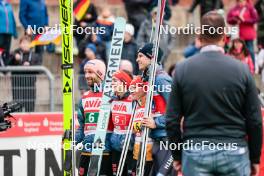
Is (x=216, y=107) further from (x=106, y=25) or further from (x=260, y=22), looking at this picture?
(x=260, y=22)

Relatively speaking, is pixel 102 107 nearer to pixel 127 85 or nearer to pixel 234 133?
pixel 127 85

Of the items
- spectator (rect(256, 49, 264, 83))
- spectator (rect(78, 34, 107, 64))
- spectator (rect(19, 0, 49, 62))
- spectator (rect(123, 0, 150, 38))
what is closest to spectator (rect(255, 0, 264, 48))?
spectator (rect(256, 49, 264, 83))

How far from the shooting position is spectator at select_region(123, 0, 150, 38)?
63.7ft

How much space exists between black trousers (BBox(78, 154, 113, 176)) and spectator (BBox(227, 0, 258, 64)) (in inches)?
274

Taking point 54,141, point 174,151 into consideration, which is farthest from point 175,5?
point 174,151

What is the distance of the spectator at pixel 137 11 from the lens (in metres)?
19.4

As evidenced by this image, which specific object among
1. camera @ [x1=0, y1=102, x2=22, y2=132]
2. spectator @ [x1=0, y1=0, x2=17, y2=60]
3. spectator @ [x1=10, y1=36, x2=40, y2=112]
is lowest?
camera @ [x1=0, y1=102, x2=22, y2=132]

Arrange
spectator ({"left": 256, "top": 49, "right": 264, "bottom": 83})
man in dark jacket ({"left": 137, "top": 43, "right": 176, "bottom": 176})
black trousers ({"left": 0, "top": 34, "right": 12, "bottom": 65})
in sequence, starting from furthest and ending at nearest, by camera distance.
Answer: spectator ({"left": 256, "top": 49, "right": 264, "bottom": 83}), black trousers ({"left": 0, "top": 34, "right": 12, "bottom": 65}), man in dark jacket ({"left": 137, "top": 43, "right": 176, "bottom": 176})

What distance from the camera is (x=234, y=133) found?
26.8ft

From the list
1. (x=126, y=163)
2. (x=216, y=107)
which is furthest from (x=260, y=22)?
(x=216, y=107)

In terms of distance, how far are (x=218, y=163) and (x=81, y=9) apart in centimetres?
1110

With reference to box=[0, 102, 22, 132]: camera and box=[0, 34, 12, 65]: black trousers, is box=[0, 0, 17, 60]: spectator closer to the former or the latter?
box=[0, 34, 12, 65]: black trousers

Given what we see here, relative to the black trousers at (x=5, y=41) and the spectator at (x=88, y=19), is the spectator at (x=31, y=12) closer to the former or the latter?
the black trousers at (x=5, y=41)

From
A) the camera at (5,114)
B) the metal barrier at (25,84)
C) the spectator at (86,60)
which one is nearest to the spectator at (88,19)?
the spectator at (86,60)
